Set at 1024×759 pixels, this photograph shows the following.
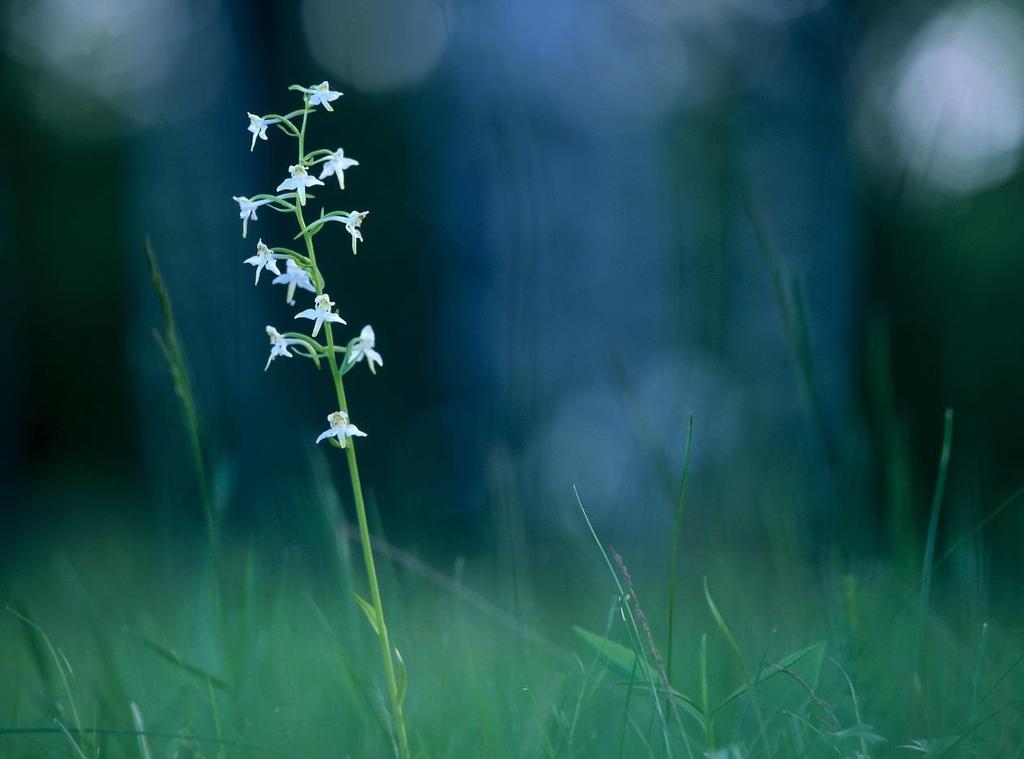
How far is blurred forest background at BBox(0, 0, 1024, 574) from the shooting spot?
6711 millimetres

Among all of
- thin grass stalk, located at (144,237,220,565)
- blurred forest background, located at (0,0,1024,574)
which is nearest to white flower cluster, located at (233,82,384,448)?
thin grass stalk, located at (144,237,220,565)

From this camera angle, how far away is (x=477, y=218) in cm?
853

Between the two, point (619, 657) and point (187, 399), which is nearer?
point (619, 657)

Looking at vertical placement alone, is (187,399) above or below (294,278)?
below

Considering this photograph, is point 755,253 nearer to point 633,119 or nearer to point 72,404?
point 633,119

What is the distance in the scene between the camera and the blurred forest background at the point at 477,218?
22.0ft

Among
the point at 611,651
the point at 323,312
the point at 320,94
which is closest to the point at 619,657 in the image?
the point at 611,651

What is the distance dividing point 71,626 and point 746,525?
276cm

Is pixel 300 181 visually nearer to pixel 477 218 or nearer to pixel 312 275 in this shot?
pixel 312 275

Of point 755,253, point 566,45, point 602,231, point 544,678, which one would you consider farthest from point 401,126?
point 544,678

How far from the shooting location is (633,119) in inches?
443

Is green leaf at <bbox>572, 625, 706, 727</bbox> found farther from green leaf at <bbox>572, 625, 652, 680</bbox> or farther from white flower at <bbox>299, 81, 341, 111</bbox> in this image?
white flower at <bbox>299, 81, 341, 111</bbox>

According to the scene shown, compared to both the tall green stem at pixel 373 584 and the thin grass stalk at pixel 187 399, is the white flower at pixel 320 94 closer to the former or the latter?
the tall green stem at pixel 373 584

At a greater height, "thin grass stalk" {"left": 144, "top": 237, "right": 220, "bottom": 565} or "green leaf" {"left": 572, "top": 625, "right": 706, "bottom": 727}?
"thin grass stalk" {"left": 144, "top": 237, "right": 220, "bottom": 565}
